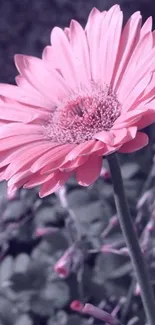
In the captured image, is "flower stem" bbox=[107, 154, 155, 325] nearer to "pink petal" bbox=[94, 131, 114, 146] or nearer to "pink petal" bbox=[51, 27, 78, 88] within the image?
"pink petal" bbox=[94, 131, 114, 146]

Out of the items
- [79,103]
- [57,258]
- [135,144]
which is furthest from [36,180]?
[57,258]

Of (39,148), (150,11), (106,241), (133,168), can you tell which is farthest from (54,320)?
(150,11)

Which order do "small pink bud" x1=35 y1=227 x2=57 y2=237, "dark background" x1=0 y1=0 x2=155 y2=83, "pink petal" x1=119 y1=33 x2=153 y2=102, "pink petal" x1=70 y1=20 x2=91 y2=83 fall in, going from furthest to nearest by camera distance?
Answer: "dark background" x1=0 y1=0 x2=155 y2=83
"small pink bud" x1=35 y1=227 x2=57 y2=237
"pink petal" x1=70 y1=20 x2=91 y2=83
"pink petal" x1=119 y1=33 x2=153 y2=102

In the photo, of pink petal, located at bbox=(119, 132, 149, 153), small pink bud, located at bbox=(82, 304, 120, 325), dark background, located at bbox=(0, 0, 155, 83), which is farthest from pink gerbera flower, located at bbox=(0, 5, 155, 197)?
dark background, located at bbox=(0, 0, 155, 83)

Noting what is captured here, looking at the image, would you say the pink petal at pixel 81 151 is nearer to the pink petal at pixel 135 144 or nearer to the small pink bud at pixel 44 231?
the pink petal at pixel 135 144

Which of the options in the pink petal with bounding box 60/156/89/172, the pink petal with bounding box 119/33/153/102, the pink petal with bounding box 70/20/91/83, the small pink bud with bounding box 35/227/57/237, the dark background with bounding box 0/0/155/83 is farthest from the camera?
the dark background with bounding box 0/0/155/83

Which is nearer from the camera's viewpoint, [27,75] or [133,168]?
[27,75]

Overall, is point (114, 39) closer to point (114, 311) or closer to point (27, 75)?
point (27, 75)
